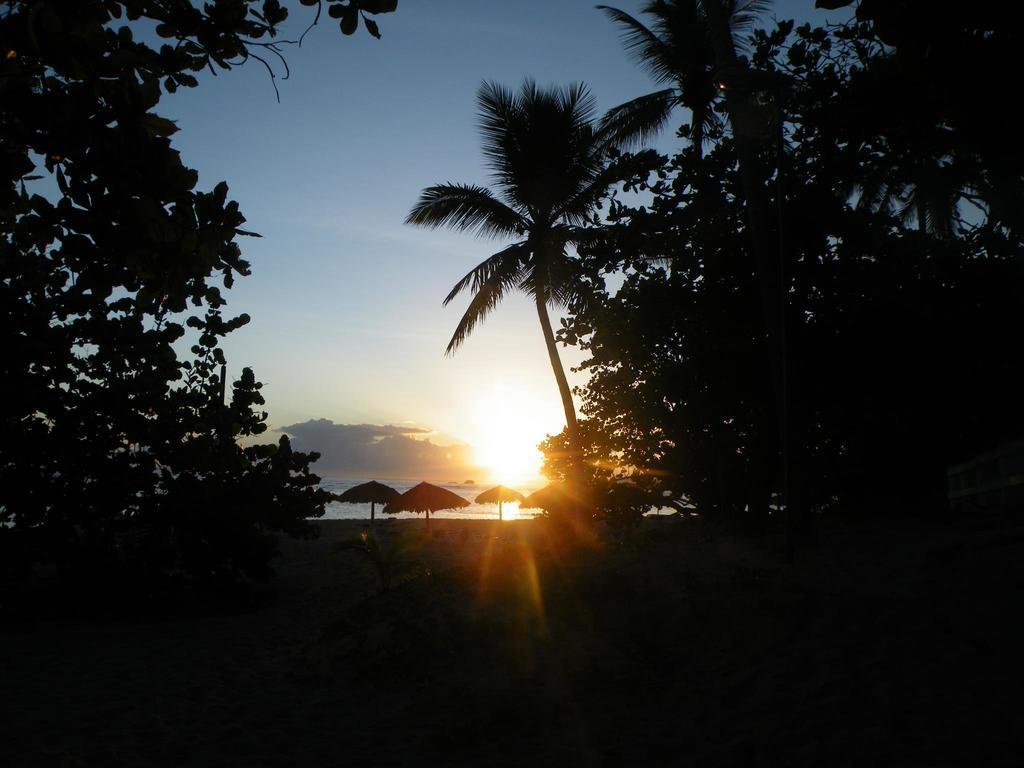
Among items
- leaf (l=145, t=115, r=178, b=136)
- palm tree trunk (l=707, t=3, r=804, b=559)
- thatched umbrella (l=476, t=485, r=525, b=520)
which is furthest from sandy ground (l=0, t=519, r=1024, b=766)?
thatched umbrella (l=476, t=485, r=525, b=520)

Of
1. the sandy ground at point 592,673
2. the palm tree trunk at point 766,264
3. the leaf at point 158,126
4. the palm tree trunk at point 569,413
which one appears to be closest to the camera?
the leaf at point 158,126

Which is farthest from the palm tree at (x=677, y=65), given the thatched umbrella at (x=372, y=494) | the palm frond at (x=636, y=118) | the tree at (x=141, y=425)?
the thatched umbrella at (x=372, y=494)

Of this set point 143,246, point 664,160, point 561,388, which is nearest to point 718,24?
point 664,160

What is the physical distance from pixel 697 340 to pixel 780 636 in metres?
7.06

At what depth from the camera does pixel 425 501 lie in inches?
1093

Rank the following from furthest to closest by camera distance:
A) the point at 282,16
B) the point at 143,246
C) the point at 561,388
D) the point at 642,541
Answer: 1. the point at 561,388
2. the point at 642,541
3. the point at 282,16
4. the point at 143,246

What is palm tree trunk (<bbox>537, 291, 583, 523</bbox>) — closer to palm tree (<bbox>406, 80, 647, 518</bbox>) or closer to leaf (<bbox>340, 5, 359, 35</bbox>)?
palm tree (<bbox>406, 80, 647, 518</bbox>)

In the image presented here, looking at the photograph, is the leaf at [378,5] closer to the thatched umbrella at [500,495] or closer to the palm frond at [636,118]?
the palm frond at [636,118]

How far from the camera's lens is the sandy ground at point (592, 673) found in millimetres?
5027

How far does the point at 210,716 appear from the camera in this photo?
21.4 ft

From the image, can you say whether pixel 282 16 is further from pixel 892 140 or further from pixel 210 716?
pixel 892 140

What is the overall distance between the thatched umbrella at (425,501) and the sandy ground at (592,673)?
16886mm

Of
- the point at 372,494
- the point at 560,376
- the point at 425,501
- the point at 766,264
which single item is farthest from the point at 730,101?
the point at 372,494

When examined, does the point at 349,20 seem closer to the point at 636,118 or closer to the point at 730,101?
the point at 730,101
